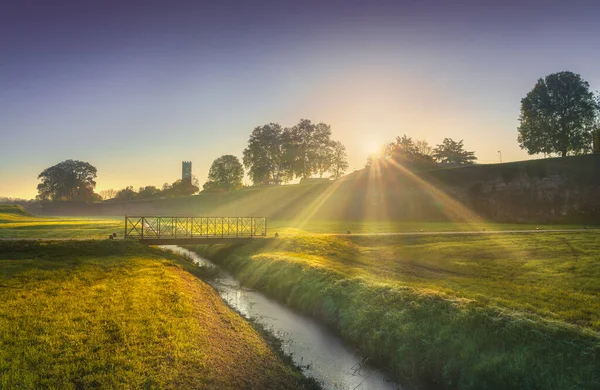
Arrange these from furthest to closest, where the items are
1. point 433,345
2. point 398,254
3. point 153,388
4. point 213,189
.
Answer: point 213,189 → point 398,254 → point 433,345 → point 153,388

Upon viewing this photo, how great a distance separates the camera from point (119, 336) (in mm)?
10711

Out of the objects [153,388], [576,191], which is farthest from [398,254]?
[576,191]

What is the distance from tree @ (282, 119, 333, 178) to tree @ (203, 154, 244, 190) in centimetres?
2933

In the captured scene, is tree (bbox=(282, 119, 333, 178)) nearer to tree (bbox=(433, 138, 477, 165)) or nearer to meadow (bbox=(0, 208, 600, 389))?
tree (bbox=(433, 138, 477, 165))

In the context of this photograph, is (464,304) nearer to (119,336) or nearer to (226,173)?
(119,336)

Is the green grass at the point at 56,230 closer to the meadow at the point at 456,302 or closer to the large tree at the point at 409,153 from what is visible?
the meadow at the point at 456,302

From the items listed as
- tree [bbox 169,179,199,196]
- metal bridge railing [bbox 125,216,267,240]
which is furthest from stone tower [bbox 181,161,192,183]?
metal bridge railing [bbox 125,216,267,240]

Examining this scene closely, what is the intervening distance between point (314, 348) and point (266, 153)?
93.7m

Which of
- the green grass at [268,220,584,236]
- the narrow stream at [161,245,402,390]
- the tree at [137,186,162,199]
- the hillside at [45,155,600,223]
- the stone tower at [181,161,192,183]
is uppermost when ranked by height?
the stone tower at [181,161,192,183]

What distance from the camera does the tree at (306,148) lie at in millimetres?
101562

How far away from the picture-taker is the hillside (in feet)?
176

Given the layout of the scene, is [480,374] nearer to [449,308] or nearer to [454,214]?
[449,308]

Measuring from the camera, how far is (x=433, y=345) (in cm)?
1229

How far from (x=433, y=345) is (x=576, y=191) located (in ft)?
187
